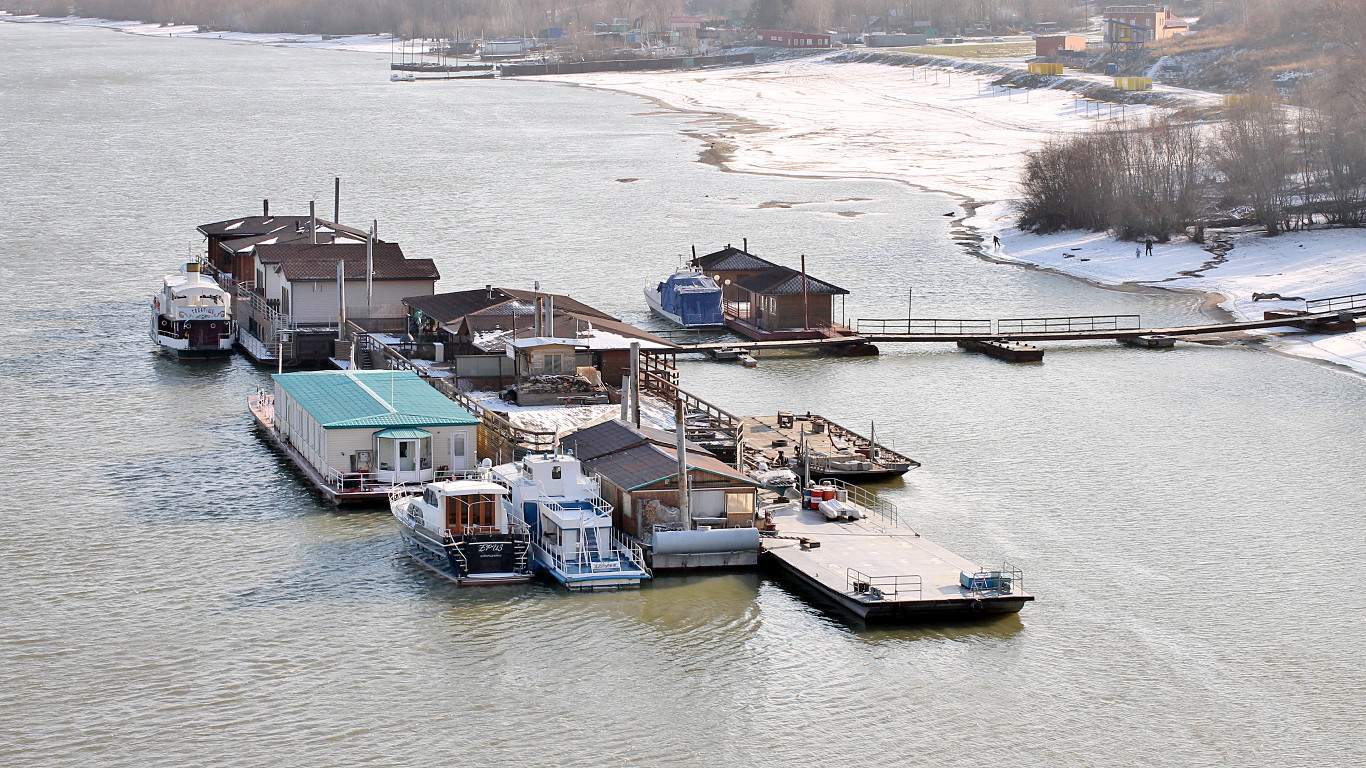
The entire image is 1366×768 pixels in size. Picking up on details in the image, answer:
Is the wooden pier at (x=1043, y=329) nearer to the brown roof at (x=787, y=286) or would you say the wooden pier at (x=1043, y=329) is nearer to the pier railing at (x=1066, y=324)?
the pier railing at (x=1066, y=324)

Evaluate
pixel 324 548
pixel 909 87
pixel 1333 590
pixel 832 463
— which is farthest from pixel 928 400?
pixel 909 87

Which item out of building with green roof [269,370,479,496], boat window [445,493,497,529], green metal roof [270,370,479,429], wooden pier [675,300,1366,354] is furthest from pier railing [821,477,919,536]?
wooden pier [675,300,1366,354]

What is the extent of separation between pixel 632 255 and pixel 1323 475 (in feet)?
166

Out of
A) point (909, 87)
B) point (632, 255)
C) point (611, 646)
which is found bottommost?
point (611, 646)

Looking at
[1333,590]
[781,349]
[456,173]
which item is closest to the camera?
[1333,590]

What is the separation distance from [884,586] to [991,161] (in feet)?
318

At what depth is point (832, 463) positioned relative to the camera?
163ft

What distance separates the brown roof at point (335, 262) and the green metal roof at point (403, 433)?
2246cm

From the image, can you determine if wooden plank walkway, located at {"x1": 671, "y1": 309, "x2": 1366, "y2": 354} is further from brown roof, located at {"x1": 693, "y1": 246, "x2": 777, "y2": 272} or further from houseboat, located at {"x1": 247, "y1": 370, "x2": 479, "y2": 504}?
houseboat, located at {"x1": 247, "y1": 370, "x2": 479, "y2": 504}

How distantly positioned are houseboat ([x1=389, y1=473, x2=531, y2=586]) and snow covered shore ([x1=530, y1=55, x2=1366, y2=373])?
41.3 m

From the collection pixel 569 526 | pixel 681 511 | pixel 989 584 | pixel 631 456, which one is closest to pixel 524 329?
pixel 631 456

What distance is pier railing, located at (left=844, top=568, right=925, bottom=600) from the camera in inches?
1506

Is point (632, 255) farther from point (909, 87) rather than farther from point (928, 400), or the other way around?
point (909, 87)

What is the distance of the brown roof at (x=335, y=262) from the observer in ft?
227
